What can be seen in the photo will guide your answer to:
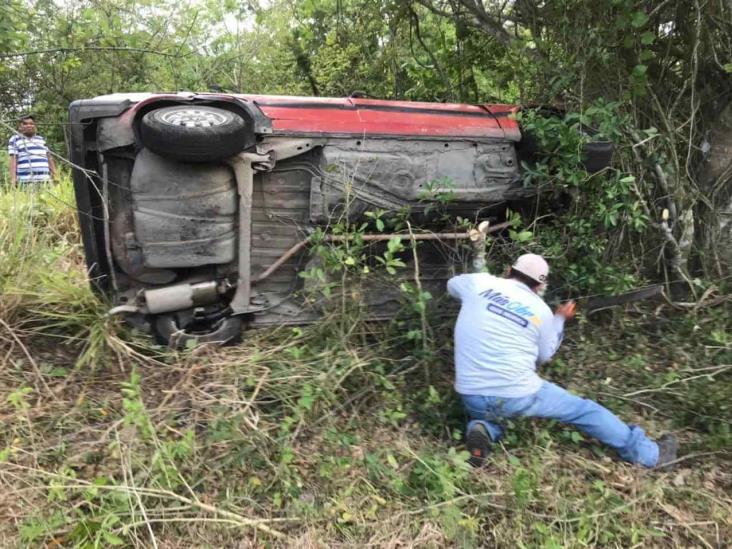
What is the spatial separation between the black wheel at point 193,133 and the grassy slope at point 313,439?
1.15 meters

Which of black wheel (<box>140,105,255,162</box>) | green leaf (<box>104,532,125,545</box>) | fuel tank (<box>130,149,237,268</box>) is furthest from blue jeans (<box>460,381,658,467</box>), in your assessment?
black wheel (<box>140,105,255,162</box>)

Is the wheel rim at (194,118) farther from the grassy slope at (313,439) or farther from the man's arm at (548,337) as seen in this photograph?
the man's arm at (548,337)

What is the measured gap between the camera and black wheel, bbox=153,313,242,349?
12.0 ft

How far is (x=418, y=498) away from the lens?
269 centimetres

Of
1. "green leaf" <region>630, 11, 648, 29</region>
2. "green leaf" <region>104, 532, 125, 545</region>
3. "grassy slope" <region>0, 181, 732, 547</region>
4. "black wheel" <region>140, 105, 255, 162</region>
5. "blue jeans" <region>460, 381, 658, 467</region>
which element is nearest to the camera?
"green leaf" <region>104, 532, 125, 545</region>

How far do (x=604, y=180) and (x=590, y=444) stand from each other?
71.9 inches

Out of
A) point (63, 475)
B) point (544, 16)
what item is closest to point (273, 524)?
point (63, 475)

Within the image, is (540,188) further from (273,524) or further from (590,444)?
(273,524)

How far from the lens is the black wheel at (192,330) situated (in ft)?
12.0

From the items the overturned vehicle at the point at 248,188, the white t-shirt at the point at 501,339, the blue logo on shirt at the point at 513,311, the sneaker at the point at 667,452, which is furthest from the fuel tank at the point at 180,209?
the sneaker at the point at 667,452

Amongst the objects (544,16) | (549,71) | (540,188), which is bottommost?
(540,188)

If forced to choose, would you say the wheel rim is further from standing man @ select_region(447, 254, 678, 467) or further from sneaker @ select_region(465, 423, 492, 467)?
sneaker @ select_region(465, 423, 492, 467)

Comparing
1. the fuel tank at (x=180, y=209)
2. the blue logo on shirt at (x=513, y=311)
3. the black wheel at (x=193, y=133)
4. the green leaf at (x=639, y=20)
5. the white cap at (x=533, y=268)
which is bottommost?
the blue logo on shirt at (x=513, y=311)

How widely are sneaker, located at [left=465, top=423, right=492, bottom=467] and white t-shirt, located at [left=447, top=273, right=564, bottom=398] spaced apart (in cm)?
23
